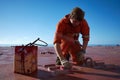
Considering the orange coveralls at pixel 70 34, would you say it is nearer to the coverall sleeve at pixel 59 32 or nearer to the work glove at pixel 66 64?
the coverall sleeve at pixel 59 32

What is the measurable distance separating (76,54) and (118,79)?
163 cm

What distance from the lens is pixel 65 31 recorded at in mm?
4270

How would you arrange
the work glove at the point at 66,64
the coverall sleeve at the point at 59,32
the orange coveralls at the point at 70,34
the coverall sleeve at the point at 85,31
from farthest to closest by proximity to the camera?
the coverall sleeve at the point at 85,31, the orange coveralls at the point at 70,34, the coverall sleeve at the point at 59,32, the work glove at the point at 66,64

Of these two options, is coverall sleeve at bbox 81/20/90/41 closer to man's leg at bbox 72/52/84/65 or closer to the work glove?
man's leg at bbox 72/52/84/65

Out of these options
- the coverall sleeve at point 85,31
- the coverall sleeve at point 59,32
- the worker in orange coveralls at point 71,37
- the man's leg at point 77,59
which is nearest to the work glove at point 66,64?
the worker in orange coveralls at point 71,37

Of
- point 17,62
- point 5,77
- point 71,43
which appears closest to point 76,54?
point 71,43

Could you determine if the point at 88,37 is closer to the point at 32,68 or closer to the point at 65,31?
the point at 65,31

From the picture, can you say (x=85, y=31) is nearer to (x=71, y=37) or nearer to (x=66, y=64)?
(x=71, y=37)

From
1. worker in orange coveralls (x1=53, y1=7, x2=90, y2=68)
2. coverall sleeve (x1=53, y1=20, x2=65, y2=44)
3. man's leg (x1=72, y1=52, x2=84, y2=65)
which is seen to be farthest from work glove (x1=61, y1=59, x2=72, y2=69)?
man's leg (x1=72, y1=52, x2=84, y2=65)

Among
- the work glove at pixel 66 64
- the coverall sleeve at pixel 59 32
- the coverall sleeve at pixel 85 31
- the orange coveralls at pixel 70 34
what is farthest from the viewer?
the coverall sleeve at pixel 85 31

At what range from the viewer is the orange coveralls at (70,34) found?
157 inches

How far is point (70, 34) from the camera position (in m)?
4.36

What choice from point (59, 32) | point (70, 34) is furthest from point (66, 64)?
point (70, 34)

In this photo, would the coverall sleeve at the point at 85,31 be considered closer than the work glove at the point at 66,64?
No
